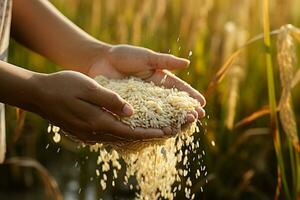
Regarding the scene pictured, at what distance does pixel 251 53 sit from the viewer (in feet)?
12.8

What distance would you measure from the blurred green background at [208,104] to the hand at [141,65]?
0.94 metres

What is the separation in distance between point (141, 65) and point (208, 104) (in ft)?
3.98

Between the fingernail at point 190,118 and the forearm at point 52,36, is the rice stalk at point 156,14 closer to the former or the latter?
the forearm at point 52,36

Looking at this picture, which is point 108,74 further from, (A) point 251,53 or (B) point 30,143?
(A) point 251,53

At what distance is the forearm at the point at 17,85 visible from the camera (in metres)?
1.79

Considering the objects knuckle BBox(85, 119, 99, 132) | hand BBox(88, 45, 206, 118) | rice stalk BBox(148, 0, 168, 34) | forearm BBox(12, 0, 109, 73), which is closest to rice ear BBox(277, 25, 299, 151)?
hand BBox(88, 45, 206, 118)

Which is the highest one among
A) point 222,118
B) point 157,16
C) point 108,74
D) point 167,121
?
point 157,16

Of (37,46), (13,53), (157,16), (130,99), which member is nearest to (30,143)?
(13,53)

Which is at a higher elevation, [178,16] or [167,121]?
[178,16]

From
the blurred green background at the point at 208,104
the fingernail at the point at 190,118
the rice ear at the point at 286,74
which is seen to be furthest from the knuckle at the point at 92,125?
the blurred green background at the point at 208,104

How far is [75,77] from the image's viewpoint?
180 cm

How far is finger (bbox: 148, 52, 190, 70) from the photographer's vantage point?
2131 millimetres

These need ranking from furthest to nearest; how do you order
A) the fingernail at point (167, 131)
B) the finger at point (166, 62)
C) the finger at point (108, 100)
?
the finger at point (166, 62) < the fingernail at point (167, 131) < the finger at point (108, 100)

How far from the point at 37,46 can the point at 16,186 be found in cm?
144
